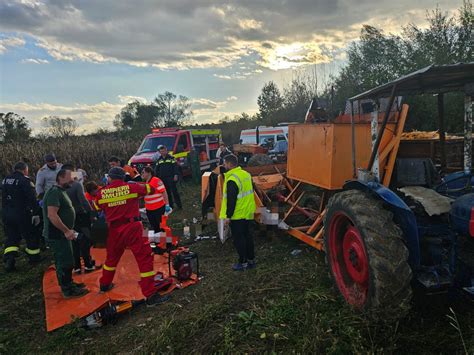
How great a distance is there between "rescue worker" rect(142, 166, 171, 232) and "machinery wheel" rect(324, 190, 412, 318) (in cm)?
393

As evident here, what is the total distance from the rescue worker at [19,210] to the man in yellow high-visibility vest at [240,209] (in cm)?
368

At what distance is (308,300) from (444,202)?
161 centimetres

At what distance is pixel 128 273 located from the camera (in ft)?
17.8

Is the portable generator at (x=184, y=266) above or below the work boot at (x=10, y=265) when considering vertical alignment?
above

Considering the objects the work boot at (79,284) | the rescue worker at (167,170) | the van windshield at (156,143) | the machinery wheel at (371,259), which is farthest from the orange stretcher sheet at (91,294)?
the van windshield at (156,143)

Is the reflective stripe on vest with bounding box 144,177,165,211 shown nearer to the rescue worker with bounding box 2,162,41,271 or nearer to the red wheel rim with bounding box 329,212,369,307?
the rescue worker with bounding box 2,162,41,271

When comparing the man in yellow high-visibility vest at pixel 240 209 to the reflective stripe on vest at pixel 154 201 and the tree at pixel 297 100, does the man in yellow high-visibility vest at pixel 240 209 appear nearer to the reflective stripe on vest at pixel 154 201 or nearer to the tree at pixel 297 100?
the reflective stripe on vest at pixel 154 201

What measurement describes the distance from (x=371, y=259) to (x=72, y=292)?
158 inches

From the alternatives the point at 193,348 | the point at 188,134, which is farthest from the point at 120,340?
the point at 188,134

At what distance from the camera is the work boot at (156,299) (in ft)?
14.3

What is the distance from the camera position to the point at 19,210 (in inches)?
248

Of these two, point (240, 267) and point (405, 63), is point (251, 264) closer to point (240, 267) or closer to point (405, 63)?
point (240, 267)

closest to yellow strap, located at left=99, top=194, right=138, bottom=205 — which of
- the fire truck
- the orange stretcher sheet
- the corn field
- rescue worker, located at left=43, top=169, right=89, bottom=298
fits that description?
rescue worker, located at left=43, top=169, right=89, bottom=298

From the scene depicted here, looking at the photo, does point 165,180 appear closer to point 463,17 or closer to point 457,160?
point 457,160
